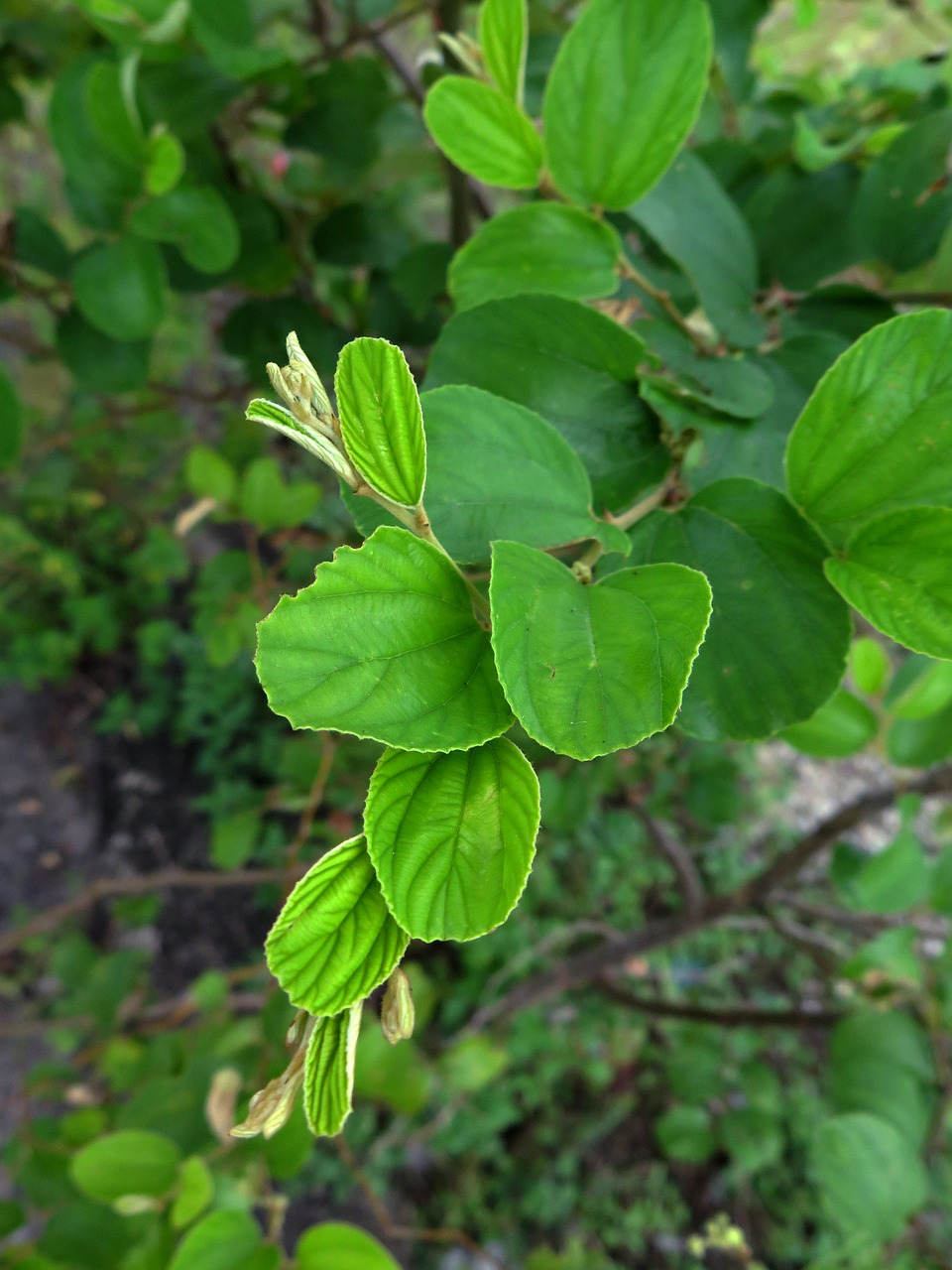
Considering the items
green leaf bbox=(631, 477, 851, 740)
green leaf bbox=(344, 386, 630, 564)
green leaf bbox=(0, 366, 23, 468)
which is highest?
green leaf bbox=(344, 386, 630, 564)

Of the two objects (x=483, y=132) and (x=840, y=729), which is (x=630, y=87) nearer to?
(x=483, y=132)

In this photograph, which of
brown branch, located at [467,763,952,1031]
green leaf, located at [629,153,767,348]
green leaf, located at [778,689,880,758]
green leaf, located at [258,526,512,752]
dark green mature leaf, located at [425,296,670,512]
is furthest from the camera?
brown branch, located at [467,763,952,1031]

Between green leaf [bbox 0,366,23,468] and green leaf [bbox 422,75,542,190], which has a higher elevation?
green leaf [bbox 422,75,542,190]

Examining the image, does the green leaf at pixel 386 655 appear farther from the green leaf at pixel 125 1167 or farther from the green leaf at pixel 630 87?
the green leaf at pixel 125 1167

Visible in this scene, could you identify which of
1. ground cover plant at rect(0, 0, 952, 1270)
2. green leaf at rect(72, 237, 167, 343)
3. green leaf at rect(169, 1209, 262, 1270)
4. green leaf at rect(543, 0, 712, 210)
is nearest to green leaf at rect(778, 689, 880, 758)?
ground cover plant at rect(0, 0, 952, 1270)

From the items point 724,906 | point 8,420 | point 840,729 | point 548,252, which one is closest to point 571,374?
point 548,252

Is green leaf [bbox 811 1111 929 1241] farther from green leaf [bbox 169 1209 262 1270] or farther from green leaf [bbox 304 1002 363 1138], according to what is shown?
green leaf [bbox 304 1002 363 1138]

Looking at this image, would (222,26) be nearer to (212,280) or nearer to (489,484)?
(212,280)
